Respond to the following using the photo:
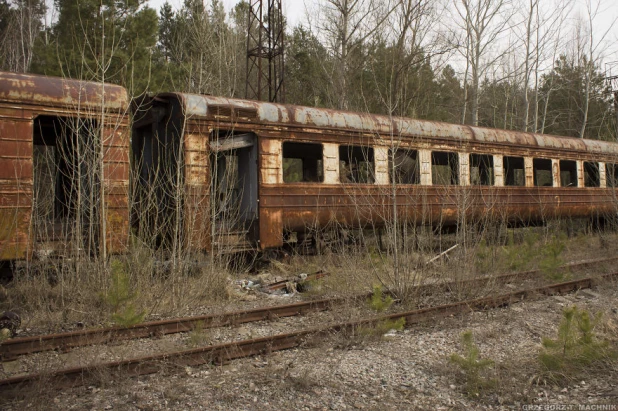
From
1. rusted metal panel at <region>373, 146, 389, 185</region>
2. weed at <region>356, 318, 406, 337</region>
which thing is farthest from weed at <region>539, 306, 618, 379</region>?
rusted metal panel at <region>373, 146, 389, 185</region>

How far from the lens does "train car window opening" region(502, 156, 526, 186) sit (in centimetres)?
1238

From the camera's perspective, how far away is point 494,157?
461 inches

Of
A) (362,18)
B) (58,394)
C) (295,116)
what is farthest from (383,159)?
(362,18)

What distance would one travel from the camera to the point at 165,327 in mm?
5547

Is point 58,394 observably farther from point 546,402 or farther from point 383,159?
point 383,159

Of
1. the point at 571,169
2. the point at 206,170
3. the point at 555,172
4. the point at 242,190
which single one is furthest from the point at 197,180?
the point at 571,169

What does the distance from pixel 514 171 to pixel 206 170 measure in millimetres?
8685

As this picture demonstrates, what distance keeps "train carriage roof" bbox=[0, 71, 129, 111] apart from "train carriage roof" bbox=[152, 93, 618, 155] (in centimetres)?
99

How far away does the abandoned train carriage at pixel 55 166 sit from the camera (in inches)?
252

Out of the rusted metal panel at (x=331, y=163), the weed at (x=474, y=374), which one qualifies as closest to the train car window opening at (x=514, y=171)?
the rusted metal panel at (x=331, y=163)

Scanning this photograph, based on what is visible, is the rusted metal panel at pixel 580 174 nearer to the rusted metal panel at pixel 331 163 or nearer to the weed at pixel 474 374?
the rusted metal panel at pixel 331 163

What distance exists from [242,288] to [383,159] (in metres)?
3.69

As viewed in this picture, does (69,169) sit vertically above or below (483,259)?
above

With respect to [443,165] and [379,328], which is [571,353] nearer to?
[379,328]
